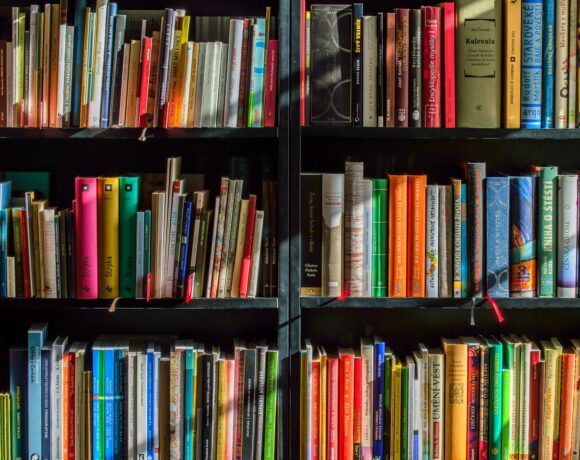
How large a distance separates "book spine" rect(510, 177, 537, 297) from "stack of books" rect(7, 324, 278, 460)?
2.03 feet

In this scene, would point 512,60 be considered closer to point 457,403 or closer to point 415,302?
point 415,302

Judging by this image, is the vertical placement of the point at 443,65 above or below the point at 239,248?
above

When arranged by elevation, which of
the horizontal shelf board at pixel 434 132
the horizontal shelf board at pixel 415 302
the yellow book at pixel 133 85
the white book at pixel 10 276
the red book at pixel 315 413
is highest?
the yellow book at pixel 133 85

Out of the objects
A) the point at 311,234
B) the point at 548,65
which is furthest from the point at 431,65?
the point at 311,234

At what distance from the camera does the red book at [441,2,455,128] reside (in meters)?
2.06

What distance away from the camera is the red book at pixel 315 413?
2117mm

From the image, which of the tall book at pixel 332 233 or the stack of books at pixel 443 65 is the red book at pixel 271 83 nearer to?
the stack of books at pixel 443 65

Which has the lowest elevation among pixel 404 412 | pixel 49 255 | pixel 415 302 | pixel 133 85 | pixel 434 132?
pixel 404 412

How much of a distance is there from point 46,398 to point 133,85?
0.78 metres

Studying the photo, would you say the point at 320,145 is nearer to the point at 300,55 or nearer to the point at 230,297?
the point at 300,55

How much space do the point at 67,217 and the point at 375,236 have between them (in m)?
0.74

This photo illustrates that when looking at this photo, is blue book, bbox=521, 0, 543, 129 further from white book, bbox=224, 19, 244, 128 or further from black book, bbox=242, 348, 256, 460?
black book, bbox=242, 348, 256, 460

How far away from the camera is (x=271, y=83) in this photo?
2039 mm

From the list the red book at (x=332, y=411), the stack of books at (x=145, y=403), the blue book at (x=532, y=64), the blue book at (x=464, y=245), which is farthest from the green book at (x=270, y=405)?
the blue book at (x=532, y=64)
